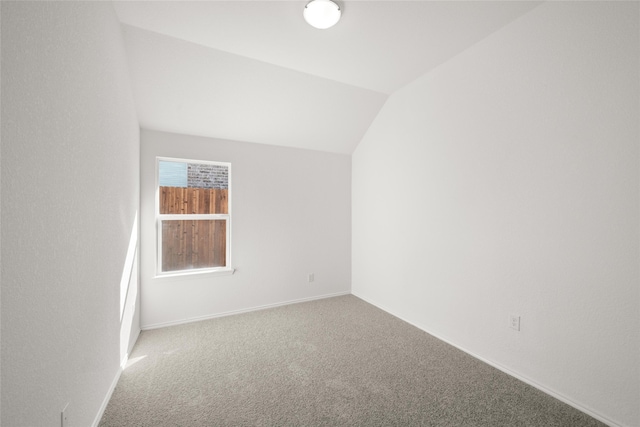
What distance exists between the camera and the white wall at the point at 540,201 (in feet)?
5.24

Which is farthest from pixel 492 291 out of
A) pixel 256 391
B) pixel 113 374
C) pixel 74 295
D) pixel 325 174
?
pixel 113 374

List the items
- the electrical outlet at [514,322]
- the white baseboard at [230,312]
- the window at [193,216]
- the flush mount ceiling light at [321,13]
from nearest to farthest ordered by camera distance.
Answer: the flush mount ceiling light at [321,13], the electrical outlet at [514,322], the white baseboard at [230,312], the window at [193,216]

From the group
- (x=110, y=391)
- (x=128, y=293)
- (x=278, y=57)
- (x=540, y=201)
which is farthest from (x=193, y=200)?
(x=540, y=201)

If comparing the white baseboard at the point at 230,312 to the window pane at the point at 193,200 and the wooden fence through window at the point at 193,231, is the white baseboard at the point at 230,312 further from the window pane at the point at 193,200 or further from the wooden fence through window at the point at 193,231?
the window pane at the point at 193,200

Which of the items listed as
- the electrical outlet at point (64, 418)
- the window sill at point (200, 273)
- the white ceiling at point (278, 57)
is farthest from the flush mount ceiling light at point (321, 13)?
the window sill at point (200, 273)

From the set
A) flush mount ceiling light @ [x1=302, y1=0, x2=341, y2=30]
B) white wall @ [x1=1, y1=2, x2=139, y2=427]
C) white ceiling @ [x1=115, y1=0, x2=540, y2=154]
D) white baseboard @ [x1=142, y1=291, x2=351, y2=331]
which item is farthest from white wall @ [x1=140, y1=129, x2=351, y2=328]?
flush mount ceiling light @ [x1=302, y1=0, x2=341, y2=30]

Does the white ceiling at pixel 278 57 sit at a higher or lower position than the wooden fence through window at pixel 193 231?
higher

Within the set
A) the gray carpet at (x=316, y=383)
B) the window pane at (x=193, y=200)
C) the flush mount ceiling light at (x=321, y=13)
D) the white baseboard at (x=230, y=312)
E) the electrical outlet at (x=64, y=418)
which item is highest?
the flush mount ceiling light at (x=321, y=13)

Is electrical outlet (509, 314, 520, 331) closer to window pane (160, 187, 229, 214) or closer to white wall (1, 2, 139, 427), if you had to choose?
white wall (1, 2, 139, 427)

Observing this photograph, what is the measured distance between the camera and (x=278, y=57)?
8.32 feet

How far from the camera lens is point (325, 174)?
400 cm

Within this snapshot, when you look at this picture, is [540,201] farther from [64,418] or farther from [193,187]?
[193,187]

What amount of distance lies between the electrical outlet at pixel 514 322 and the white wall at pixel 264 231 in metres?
2.30

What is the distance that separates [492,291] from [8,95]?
2.95 metres
